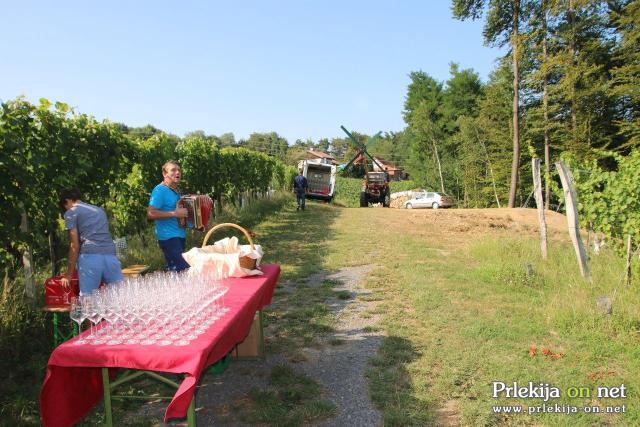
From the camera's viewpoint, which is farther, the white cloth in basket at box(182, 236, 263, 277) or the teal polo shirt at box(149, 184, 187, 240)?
the teal polo shirt at box(149, 184, 187, 240)

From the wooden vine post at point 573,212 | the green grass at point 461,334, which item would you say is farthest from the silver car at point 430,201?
the wooden vine post at point 573,212

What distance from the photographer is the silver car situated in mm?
29719

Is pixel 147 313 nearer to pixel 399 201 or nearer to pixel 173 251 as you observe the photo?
pixel 173 251

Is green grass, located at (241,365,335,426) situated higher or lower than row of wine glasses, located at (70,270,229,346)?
lower

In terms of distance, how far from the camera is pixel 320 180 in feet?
87.7

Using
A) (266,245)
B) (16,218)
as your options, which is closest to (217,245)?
(16,218)

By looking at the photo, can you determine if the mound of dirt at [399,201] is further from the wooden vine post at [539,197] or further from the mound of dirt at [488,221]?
the wooden vine post at [539,197]

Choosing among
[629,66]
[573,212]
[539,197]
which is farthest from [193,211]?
[629,66]

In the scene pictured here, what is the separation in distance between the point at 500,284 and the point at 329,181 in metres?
20.2

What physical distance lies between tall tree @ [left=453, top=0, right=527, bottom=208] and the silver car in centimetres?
662

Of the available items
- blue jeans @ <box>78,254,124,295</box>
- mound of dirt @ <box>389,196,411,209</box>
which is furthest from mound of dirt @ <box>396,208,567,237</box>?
mound of dirt @ <box>389,196,411,209</box>

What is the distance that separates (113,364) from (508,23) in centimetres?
2602

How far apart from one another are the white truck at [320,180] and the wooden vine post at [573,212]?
19.8m

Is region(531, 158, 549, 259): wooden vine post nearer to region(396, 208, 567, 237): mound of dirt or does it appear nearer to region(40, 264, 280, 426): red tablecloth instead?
region(396, 208, 567, 237): mound of dirt
